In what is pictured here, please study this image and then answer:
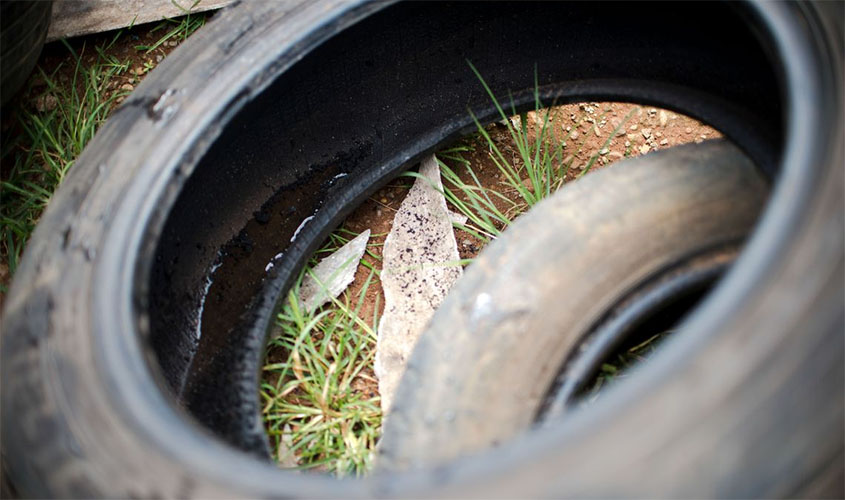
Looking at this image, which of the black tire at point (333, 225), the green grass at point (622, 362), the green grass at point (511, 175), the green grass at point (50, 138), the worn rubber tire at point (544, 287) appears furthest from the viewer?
the green grass at point (50, 138)

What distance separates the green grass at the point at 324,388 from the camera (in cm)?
171

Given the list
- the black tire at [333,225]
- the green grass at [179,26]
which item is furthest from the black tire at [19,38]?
the black tire at [333,225]

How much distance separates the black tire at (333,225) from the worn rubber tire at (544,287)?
0.55 feet

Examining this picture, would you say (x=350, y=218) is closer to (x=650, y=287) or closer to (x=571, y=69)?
(x=571, y=69)

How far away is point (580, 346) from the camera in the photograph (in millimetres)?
1365

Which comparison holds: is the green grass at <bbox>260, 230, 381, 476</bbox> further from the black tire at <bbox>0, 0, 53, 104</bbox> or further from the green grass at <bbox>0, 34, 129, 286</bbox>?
the black tire at <bbox>0, 0, 53, 104</bbox>

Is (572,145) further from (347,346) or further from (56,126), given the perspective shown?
(56,126)

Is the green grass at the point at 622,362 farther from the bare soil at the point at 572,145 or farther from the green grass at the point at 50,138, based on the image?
the green grass at the point at 50,138

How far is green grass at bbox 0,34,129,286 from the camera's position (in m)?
2.14

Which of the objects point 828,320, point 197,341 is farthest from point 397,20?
point 828,320

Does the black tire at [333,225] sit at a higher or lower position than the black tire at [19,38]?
lower

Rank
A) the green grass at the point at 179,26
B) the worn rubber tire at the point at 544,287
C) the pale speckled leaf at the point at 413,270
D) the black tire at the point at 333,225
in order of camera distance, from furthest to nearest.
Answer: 1. the green grass at the point at 179,26
2. the pale speckled leaf at the point at 413,270
3. the worn rubber tire at the point at 544,287
4. the black tire at the point at 333,225

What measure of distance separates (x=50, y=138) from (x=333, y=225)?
0.90 m

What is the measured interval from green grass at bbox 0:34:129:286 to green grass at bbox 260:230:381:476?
0.79 metres
